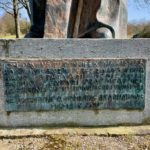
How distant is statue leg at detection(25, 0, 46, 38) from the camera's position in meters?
4.16

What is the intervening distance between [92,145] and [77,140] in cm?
Answer: 16

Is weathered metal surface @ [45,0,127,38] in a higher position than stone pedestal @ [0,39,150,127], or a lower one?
higher

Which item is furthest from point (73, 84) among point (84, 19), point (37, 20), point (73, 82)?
point (37, 20)

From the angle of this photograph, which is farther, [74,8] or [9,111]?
[74,8]

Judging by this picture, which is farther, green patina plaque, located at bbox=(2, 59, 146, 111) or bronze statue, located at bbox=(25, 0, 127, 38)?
bronze statue, located at bbox=(25, 0, 127, 38)

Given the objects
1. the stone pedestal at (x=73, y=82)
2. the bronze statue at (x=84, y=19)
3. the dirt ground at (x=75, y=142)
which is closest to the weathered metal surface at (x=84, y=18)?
the bronze statue at (x=84, y=19)

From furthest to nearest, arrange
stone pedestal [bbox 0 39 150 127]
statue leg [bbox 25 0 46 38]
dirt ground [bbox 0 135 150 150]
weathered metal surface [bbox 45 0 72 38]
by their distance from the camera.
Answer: statue leg [bbox 25 0 46 38] < weathered metal surface [bbox 45 0 72 38] < stone pedestal [bbox 0 39 150 127] < dirt ground [bbox 0 135 150 150]

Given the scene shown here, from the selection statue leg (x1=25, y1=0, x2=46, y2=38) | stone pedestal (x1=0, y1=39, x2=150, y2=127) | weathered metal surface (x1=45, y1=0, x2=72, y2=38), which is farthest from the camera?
statue leg (x1=25, y1=0, x2=46, y2=38)

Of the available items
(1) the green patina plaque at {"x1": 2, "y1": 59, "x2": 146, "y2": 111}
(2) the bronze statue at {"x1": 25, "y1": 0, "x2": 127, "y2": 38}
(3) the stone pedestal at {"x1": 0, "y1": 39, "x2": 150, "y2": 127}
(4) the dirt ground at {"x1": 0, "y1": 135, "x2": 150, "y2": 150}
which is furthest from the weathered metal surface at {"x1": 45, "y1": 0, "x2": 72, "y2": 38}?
(4) the dirt ground at {"x1": 0, "y1": 135, "x2": 150, "y2": 150}

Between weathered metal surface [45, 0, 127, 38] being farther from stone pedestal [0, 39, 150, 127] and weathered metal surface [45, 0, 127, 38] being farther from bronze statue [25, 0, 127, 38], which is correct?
stone pedestal [0, 39, 150, 127]

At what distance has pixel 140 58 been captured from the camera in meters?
3.71

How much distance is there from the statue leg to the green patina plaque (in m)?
0.62

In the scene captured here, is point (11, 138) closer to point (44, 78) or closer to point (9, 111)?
Result: point (9, 111)

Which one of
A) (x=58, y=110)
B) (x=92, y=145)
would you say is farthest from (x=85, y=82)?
(x=92, y=145)
